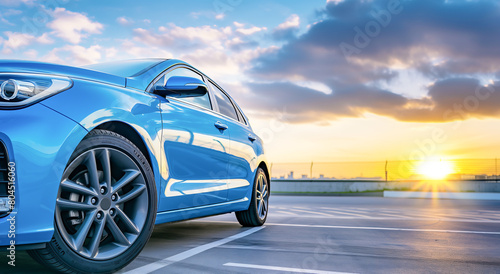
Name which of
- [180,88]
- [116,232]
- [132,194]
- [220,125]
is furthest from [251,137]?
[116,232]

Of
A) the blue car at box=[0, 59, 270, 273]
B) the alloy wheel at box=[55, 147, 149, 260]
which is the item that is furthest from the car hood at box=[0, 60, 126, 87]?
the alloy wheel at box=[55, 147, 149, 260]

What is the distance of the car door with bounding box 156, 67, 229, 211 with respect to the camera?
A: 11.3 feet

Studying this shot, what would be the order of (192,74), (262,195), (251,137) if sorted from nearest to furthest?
(192,74) < (251,137) < (262,195)

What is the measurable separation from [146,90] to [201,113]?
763mm

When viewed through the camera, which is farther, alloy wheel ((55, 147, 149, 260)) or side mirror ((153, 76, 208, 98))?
side mirror ((153, 76, 208, 98))

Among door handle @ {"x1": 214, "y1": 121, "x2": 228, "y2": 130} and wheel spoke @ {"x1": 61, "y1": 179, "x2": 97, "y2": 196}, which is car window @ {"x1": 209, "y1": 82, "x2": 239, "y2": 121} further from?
wheel spoke @ {"x1": 61, "y1": 179, "x2": 97, "y2": 196}

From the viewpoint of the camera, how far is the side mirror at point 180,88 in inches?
138

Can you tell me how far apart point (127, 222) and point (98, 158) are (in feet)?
1.50

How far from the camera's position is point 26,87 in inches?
93.3

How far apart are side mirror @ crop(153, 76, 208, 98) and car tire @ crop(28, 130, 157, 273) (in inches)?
27.6

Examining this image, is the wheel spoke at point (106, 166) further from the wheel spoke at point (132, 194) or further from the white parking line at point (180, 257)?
the white parking line at point (180, 257)

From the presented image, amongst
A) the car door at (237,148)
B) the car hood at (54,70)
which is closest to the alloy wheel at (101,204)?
the car hood at (54,70)

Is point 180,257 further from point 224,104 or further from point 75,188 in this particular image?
point 224,104

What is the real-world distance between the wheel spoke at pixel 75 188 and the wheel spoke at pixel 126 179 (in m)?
0.18
